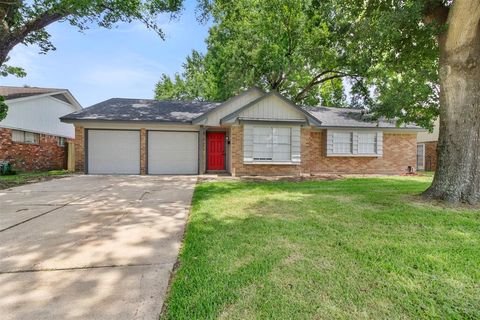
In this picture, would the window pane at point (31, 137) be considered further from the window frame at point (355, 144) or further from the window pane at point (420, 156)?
the window pane at point (420, 156)

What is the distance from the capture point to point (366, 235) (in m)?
3.84

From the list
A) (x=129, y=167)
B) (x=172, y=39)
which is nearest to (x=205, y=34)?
(x=172, y=39)

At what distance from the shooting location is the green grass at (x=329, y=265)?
6.90 feet

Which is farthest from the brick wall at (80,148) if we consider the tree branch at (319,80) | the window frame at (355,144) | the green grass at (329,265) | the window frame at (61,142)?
the tree branch at (319,80)

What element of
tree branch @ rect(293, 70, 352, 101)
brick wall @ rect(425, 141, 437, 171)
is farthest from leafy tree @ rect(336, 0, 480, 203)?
brick wall @ rect(425, 141, 437, 171)

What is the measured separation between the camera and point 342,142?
1416 cm

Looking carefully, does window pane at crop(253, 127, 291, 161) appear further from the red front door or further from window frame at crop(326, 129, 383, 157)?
window frame at crop(326, 129, 383, 157)

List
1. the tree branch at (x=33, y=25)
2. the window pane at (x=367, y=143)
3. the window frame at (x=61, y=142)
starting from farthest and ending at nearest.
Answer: the window frame at (x=61, y=142) < the window pane at (x=367, y=143) < the tree branch at (x=33, y=25)

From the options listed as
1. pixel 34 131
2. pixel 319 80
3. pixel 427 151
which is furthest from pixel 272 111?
pixel 34 131

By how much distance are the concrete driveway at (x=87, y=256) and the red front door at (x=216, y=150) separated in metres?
7.64

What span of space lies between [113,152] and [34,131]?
23.6 ft

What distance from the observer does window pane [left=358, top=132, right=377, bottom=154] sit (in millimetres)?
14266

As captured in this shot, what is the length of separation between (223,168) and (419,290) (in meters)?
11.8

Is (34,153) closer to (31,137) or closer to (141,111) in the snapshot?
(31,137)
